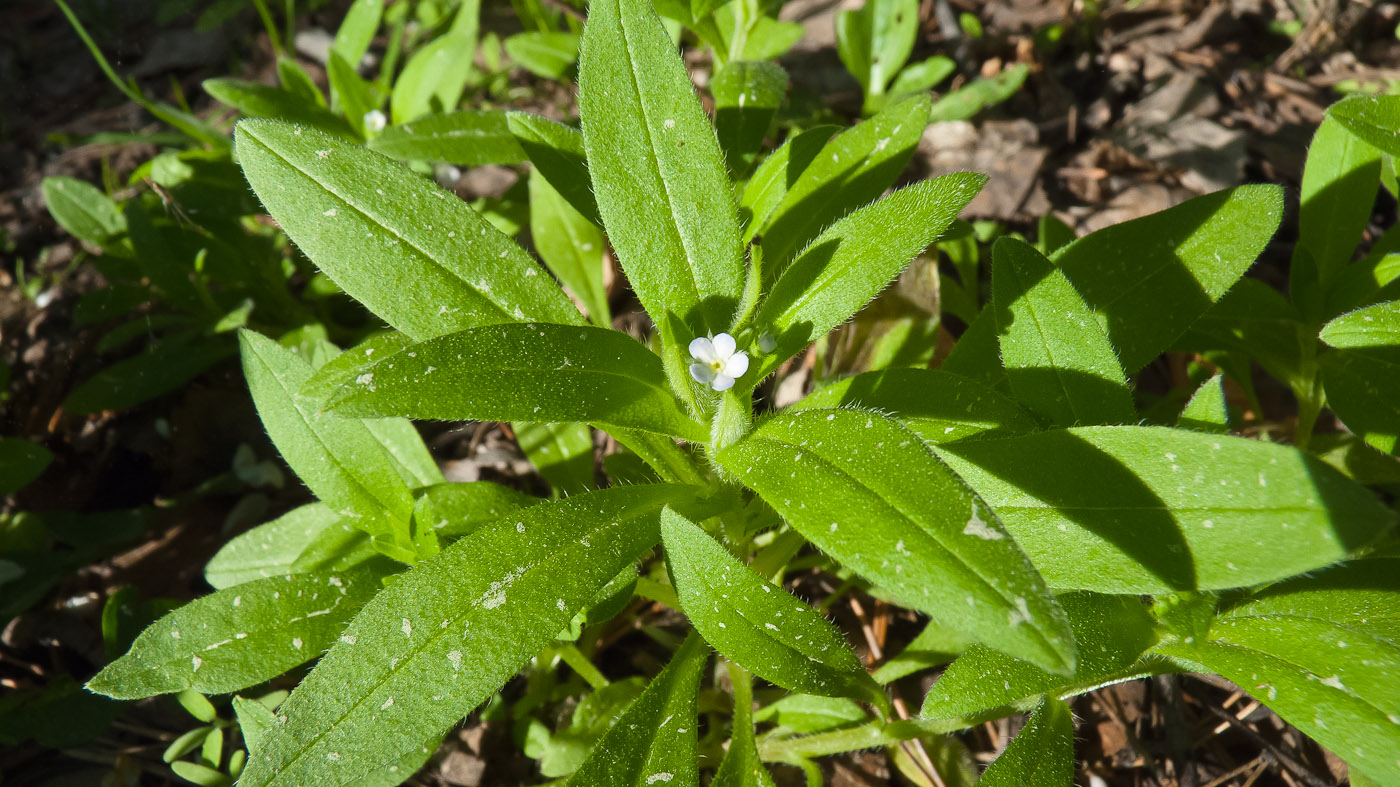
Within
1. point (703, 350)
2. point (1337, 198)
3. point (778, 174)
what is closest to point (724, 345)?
point (703, 350)

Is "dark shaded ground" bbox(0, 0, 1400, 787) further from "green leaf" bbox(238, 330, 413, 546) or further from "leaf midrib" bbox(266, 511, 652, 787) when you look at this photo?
"leaf midrib" bbox(266, 511, 652, 787)

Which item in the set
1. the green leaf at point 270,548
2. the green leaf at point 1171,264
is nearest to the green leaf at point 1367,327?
the green leaf at point 1171,264

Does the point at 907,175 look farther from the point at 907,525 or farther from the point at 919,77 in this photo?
the point at 907,525

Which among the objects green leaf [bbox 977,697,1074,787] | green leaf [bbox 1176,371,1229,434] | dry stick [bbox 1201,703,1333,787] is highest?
green leaf [bbox 1176,371,1229,434]

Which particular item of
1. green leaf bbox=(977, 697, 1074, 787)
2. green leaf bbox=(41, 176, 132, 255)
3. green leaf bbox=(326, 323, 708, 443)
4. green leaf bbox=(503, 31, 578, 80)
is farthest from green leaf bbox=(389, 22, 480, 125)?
green leaf bbox=(977, 697, 1074, 787)

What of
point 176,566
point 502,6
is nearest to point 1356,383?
point 176,566

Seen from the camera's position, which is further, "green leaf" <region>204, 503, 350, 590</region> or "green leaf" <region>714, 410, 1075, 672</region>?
"green leaf" <region>204, 503, 350, 590</region>
